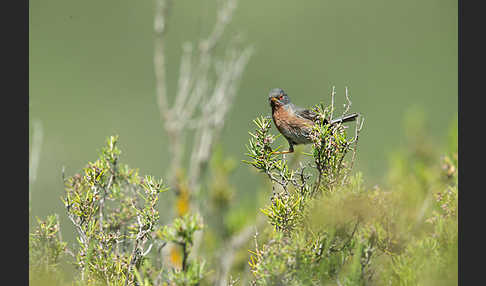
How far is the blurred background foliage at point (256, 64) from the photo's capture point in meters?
10.3

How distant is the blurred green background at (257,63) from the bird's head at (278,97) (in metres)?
5.39

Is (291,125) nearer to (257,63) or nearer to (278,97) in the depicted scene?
(278,97)

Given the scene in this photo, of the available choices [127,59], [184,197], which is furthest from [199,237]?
[127,59]

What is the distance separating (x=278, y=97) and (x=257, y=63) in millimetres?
10980

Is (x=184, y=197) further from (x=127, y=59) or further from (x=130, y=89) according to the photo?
(x=127, y=59)

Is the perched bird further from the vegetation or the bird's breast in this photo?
the vegetation

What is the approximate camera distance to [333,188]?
1915 millimetres

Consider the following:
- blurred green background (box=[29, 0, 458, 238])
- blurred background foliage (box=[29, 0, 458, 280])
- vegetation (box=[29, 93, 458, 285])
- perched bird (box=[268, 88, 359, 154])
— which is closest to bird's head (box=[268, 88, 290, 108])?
perched bird (box=[268, 88, 359, 154])

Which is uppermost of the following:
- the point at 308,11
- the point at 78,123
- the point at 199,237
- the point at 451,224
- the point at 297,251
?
the point at 308,11

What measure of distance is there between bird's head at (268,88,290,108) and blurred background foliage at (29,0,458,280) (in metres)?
4.38

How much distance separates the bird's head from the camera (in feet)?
9.27

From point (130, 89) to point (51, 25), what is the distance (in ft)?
7.47

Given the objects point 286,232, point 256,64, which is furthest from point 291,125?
point 256,64

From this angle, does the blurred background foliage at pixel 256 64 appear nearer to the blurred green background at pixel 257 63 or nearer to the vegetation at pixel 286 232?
the blurred green background at pixel 257 63
